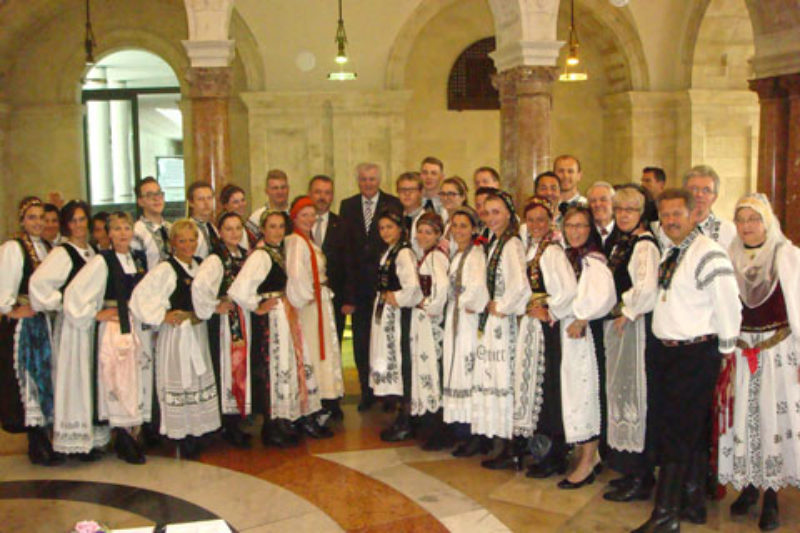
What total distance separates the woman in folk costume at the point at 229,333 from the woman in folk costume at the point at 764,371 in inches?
122

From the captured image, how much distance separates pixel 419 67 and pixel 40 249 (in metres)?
8.44

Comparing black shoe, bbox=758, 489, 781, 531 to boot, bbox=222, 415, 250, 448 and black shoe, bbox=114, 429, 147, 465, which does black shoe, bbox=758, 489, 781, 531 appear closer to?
boot, bbox=222, 415, 250, 448

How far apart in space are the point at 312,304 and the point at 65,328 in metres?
1.66

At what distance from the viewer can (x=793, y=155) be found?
8.31 metres

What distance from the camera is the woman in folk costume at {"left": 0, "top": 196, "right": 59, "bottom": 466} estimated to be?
17.7 ft

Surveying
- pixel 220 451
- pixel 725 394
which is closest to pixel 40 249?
pixel 220 451

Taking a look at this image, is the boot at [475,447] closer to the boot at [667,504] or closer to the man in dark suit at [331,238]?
the man in dark suit at [331,238]

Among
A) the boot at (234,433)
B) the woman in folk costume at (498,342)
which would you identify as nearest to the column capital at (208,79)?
the boot at (234,433)

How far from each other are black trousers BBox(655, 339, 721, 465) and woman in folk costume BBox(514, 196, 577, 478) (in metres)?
0.76

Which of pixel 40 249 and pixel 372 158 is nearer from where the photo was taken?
pixel 40 249

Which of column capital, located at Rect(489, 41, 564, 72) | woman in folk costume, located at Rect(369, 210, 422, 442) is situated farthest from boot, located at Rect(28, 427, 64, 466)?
column capital, located at Rect(489, 41, 564, 72)

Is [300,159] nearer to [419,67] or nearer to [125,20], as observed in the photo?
[419,67]

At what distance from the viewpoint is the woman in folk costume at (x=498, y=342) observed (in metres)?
5.16

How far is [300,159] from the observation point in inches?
463
